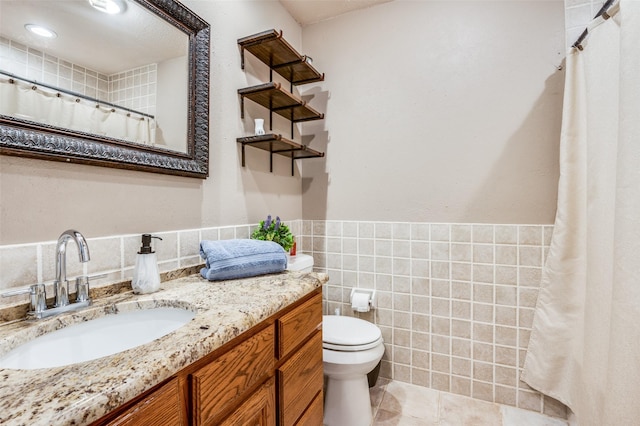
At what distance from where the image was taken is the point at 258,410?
85 centimetres

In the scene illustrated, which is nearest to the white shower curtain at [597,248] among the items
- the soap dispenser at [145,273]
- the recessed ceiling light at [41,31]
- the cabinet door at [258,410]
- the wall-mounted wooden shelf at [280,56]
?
the cabinet door at [258,410]

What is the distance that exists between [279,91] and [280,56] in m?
0.31

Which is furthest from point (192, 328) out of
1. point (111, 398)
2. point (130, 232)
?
point (130, 232)

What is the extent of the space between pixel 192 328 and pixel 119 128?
2.39ft

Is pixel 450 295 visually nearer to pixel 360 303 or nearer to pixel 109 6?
pixel 360 303

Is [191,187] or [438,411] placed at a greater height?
[191,187]

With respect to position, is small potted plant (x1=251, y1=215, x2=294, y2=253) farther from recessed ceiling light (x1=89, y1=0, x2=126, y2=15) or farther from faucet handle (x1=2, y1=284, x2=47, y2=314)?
recessed ceiling light (x1=89, y1=0, x2=126, y2=15)

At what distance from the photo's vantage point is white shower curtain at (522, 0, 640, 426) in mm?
934

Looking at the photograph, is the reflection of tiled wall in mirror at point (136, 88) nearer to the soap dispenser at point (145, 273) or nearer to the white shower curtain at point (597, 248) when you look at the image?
the soap dispenser at point (145, 273)

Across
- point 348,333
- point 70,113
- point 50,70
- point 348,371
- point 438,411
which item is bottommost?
point 438,411

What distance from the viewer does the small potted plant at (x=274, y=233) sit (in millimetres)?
1562

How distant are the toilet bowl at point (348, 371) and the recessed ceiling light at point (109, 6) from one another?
61.4 inches

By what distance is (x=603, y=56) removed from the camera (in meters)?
1.21

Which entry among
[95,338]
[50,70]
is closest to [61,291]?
[95,338]
